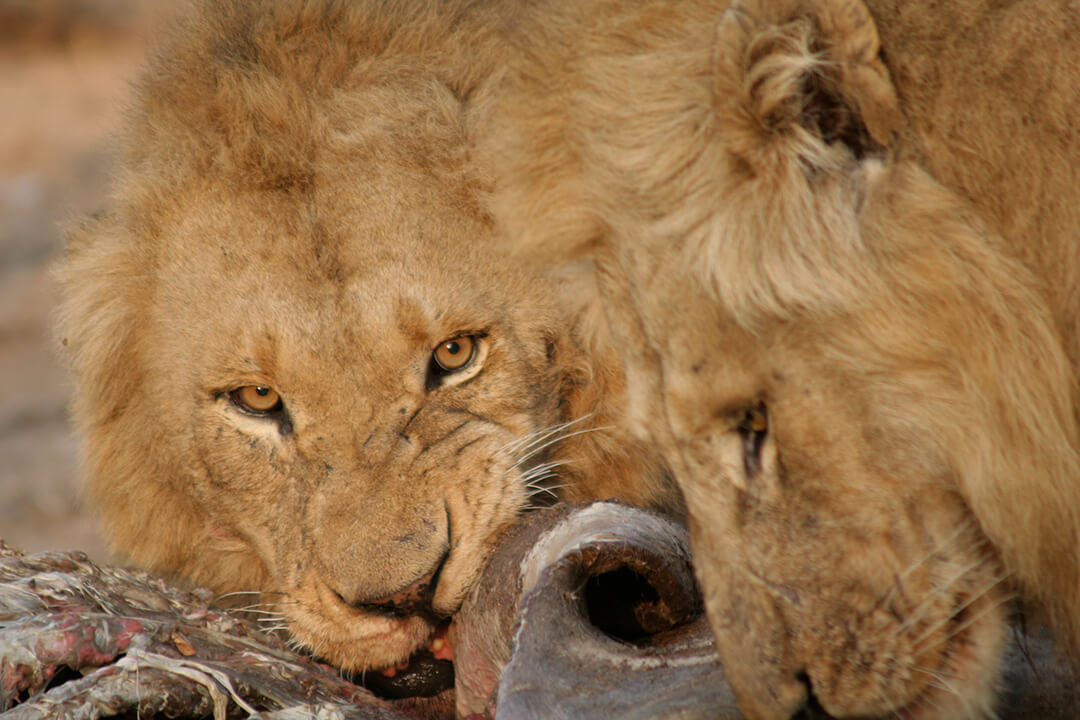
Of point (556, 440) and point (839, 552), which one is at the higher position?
point (839, 552)

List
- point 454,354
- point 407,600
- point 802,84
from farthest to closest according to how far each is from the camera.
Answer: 1. point 454,354
2. point 407,600
3. point 802,84

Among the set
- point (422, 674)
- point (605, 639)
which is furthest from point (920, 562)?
point (422, 674)

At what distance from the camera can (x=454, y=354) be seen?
2895 mm

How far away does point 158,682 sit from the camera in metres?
2.04

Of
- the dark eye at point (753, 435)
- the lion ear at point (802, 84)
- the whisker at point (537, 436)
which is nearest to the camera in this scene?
the lion ear at point (802, 84)

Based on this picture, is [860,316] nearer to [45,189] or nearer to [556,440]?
[556,440]

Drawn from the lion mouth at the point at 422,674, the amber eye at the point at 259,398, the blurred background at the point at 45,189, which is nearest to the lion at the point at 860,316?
the lion mouth at the point at 422,674

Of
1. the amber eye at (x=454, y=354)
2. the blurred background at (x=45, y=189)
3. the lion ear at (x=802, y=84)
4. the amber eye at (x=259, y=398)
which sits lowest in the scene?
the blurred background at (x=45, y=189)

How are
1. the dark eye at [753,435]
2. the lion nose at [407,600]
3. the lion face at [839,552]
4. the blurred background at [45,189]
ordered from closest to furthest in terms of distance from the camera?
the lion face at [839,552], the dark eye at [753,435], the lion nose at [407,600], the blurred background at [45,189]

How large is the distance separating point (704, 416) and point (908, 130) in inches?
23.7

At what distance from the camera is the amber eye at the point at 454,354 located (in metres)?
2.88

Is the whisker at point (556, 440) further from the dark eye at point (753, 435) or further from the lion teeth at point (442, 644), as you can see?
the dark eye at point (753, 435)

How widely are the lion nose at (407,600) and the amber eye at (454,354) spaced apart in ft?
1.57

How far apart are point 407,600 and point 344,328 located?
0.62 m
